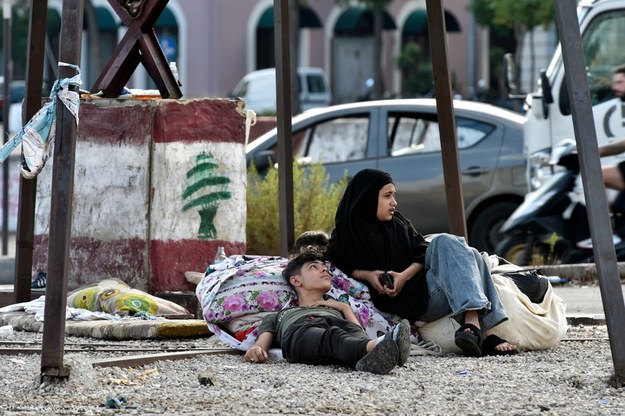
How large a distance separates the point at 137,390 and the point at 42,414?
0.62 meters

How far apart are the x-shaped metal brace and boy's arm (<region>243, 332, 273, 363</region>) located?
120 inches

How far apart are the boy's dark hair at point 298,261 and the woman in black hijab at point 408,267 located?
0.16 metres

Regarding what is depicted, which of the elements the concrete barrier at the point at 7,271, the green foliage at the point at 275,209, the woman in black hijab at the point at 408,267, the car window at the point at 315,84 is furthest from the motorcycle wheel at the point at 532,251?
the car window at the point at 315,84

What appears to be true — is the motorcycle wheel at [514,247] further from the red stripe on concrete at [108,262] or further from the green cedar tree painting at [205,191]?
the red stripe on concrete at [108,262]

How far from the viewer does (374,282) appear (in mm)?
7012

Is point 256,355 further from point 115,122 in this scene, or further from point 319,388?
point 115,122

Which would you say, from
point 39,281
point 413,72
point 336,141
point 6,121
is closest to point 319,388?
point 39,281

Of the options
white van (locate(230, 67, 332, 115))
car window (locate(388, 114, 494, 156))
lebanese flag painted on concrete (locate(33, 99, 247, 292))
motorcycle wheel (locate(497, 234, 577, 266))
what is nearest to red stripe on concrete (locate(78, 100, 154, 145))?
Result: lebanese flag painted on concrete (locate(33, 99, 247, 292))

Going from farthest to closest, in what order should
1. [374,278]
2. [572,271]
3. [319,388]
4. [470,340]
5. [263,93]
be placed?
[263,93]
[572,271]
[374,278]
[470,340]
[319,388]

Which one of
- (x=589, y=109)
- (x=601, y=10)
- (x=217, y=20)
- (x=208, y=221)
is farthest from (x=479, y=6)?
(x=589, y=109)

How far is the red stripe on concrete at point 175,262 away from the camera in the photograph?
29.3 ft

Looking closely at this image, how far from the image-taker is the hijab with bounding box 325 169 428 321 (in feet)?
23.0

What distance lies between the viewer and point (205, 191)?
9.02 metres

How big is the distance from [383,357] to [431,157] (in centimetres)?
811
